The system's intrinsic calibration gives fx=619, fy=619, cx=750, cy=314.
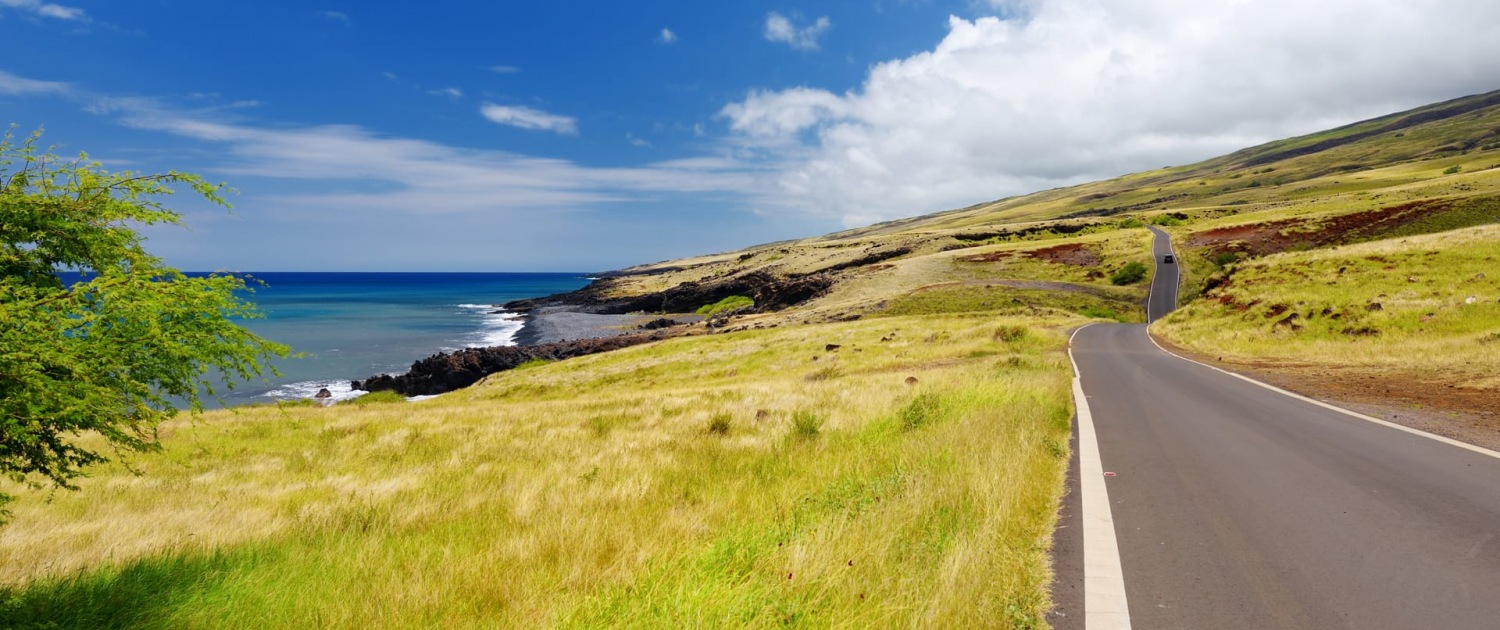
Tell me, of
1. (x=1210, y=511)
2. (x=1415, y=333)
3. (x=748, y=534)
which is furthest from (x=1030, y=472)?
(x=1415, y=333)

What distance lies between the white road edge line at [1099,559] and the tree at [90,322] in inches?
229

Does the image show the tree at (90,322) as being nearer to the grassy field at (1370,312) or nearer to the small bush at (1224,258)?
the grassy field at (1370,312)

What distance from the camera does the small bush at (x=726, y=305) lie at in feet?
287

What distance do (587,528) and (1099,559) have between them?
4.29 meters

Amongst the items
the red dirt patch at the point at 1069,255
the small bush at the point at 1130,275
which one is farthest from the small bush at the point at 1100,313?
the red dirt patch at the point at 1069,255

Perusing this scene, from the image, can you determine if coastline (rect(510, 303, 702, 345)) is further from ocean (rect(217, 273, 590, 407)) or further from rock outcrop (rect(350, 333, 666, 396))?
rock outcrop (rect(350, 333, 666, 396))

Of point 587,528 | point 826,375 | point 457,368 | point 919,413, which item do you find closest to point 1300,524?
point 919,413

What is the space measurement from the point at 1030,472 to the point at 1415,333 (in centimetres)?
2506

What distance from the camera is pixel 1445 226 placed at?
52.8 m

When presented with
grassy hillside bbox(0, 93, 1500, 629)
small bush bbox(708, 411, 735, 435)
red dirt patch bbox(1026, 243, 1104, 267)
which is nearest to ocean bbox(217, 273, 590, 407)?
grassy hillside bbox(0, 93, 1500, 629)

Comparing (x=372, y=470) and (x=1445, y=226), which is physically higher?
(x=1445, y=226)

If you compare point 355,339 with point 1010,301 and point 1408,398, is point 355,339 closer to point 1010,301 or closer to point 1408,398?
point 1010,301

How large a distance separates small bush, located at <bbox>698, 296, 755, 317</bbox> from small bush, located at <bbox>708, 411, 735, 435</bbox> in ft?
238

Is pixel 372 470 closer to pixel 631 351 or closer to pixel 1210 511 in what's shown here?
pixel 1210 511
